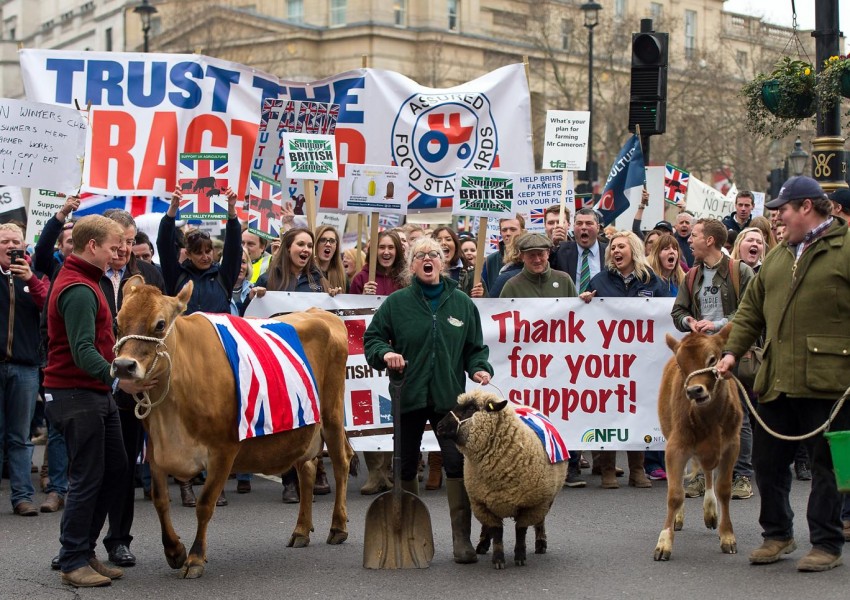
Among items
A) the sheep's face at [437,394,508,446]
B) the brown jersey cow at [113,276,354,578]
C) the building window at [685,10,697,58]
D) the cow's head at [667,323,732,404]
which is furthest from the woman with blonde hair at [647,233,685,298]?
the building window at [685,10,697,58]

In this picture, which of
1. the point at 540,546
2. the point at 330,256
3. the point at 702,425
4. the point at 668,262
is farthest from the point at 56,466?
the point at 668,262

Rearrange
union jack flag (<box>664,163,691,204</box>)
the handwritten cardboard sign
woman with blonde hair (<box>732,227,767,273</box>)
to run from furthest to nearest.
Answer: union jack flag (<box>664,163,691,204</box>), the handwritten cardboard sign, woman with blonde hair (<box>732,227,767,273</box>)

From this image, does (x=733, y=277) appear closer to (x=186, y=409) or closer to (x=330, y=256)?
(x=330, y=256)

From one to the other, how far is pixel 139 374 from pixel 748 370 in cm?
507

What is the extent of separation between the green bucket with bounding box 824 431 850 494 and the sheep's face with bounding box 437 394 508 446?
1933 millimetres

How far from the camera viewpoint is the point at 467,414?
8.23m

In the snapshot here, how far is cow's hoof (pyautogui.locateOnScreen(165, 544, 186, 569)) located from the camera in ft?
26.9

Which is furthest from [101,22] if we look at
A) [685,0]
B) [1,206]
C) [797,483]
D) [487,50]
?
[797,483]

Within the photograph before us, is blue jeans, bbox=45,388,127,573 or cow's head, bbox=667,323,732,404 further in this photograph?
cow's head, bbox=667,323,732,404

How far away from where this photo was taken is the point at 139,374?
291 inches

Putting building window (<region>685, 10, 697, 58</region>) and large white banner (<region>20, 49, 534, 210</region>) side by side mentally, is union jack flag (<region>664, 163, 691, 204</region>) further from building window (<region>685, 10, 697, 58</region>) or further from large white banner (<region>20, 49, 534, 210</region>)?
building window (<region>685, 10, 697, 58</region>)

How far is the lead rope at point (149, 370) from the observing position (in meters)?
Result: 7.54

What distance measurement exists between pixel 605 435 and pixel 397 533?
12.6 feet

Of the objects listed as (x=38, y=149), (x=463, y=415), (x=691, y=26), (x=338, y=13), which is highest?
(x=338, y=13)
